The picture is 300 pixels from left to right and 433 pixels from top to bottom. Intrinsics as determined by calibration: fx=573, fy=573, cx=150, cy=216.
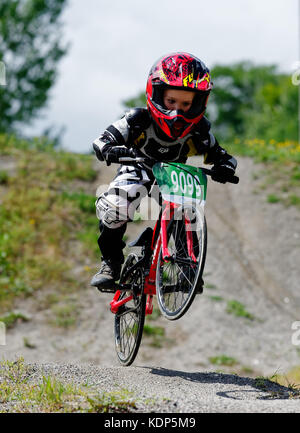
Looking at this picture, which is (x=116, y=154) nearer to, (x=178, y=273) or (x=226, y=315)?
(x=178, y=273)

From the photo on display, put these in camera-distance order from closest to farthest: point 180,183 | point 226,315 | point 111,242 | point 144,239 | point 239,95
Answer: point 180,183 < point 144,239 < point 111,242 < point 226,315 < point 239,95

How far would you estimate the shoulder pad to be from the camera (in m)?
5.56

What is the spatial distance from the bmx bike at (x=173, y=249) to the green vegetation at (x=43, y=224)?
7.13m

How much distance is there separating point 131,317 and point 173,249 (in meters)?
1.27

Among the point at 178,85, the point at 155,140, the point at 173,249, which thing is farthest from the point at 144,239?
the point at 178,85

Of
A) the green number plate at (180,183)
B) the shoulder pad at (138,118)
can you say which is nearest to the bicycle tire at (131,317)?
the green number plate at (180,183)

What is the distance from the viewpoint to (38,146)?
691 inches

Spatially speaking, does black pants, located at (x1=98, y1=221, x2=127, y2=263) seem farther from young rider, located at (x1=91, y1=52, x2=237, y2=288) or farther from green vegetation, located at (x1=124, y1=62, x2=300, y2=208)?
green vegetation, located at (x1=124, y1=62, x2=300, y2=208)

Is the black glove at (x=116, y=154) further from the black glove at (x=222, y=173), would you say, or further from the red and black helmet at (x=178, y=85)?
the black glove at (x=222, y=173)

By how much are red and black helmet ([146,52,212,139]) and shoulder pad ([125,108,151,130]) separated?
15 centimetres

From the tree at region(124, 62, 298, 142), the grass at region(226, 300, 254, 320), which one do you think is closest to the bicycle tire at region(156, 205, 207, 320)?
the grass at region(226, 300, 254, 320)

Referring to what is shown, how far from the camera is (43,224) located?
14164 millimetres
